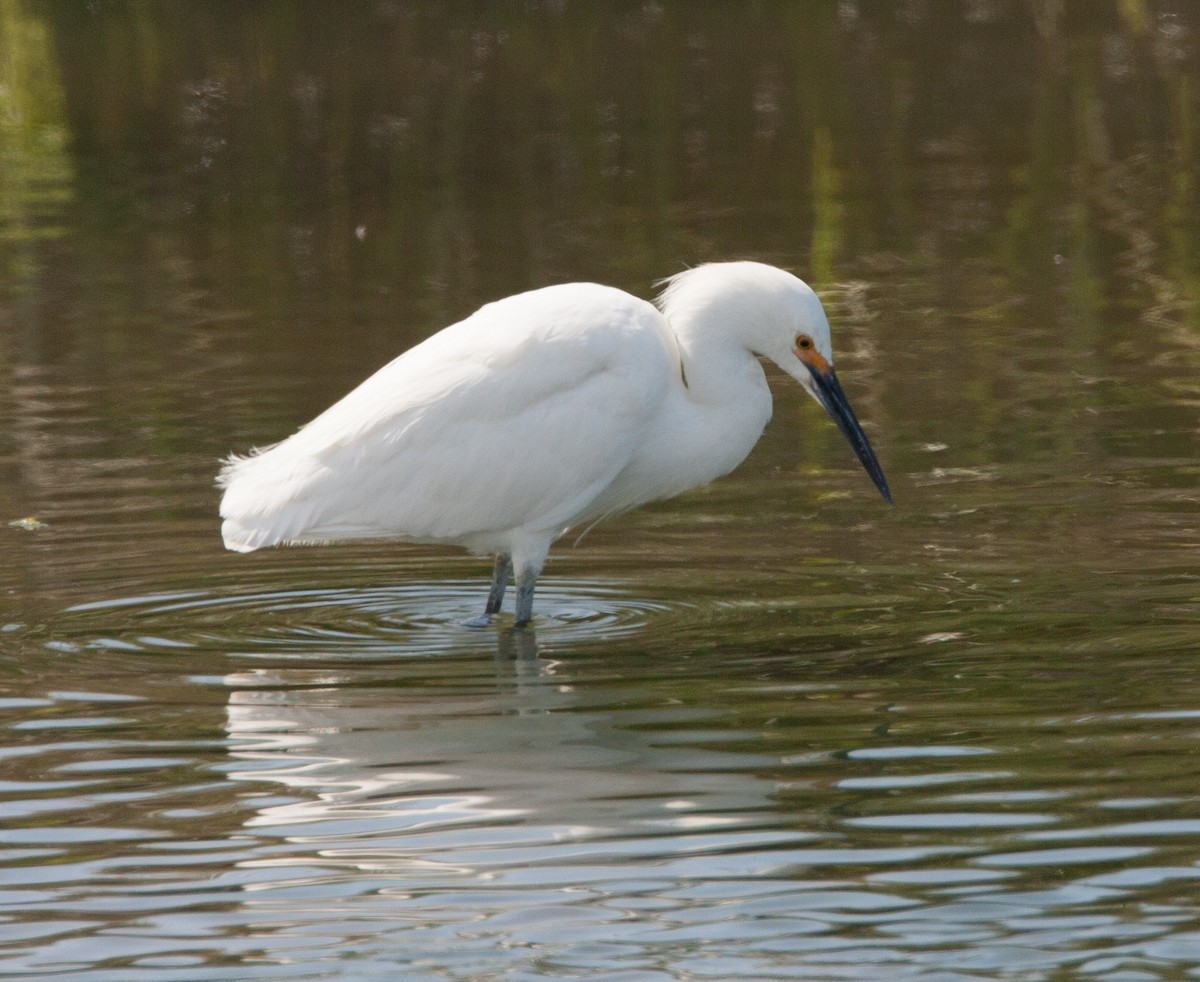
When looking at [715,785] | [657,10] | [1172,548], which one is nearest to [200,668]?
[715,785]

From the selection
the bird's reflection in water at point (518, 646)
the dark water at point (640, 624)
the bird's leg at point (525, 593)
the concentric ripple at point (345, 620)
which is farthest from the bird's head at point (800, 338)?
the bird's reflection in water at point (518, 646)

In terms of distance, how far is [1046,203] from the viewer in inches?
696

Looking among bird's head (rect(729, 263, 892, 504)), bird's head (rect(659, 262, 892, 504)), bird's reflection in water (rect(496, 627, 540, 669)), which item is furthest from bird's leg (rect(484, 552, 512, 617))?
bird's head (rect(729, 263, 892, 504))

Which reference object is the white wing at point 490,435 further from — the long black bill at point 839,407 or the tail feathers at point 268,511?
the long black bill at point 839,407

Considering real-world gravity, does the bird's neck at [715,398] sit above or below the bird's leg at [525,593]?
above

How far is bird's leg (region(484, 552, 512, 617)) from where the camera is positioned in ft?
27.0

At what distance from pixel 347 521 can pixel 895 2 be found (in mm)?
22937

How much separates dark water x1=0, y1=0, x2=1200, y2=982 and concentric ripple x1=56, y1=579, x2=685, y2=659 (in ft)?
0.09

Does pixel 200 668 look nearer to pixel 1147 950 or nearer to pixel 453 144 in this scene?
pixel 1147 950

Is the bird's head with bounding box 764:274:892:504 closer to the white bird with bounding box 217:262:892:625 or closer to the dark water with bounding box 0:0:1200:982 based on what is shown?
the white bird with bounding box 217:262:892:625

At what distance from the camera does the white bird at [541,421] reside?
7.72m

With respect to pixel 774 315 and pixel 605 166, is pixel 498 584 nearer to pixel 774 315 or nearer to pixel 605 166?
pixel 774 315

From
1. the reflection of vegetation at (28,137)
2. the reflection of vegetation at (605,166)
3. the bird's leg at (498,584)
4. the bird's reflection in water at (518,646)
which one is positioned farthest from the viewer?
the reflection of vegetation at (28,137)

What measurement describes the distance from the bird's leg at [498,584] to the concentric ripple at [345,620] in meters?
0.06
